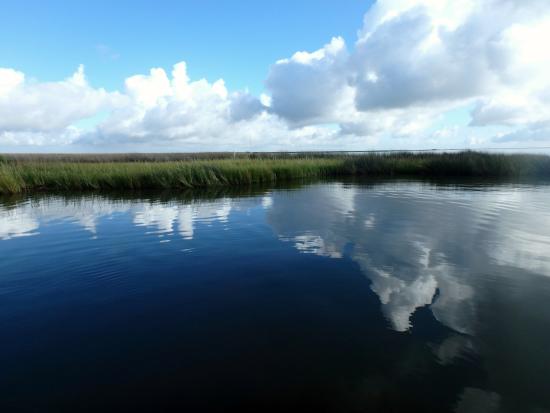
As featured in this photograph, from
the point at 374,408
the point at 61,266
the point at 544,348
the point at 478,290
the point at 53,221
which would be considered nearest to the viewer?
the point at 374,408

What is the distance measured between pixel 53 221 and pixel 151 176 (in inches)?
453

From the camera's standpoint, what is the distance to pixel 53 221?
12352mm

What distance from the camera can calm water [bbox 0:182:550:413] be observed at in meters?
3.56

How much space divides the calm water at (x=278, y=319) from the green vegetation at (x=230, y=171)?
13.3 m

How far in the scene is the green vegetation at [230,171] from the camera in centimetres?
2303

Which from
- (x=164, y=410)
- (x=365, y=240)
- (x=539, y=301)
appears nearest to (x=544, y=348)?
(x=539, y=301)

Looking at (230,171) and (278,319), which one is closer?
(278,319)

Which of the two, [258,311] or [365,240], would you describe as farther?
[365,240]

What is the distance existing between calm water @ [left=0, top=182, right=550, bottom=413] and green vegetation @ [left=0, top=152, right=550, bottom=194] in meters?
13.3

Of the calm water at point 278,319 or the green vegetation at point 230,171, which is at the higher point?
the green vegetation at point 230,171

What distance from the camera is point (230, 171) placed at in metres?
25.6

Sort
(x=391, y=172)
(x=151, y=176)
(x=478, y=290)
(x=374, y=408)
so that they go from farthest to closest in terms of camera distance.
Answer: (x=391, y=172) < (x=151, y=176) < (x=478, y=290) < (x=374, y=408)

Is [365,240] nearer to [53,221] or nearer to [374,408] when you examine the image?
[374,408]

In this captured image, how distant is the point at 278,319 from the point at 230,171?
2134 centimetres
